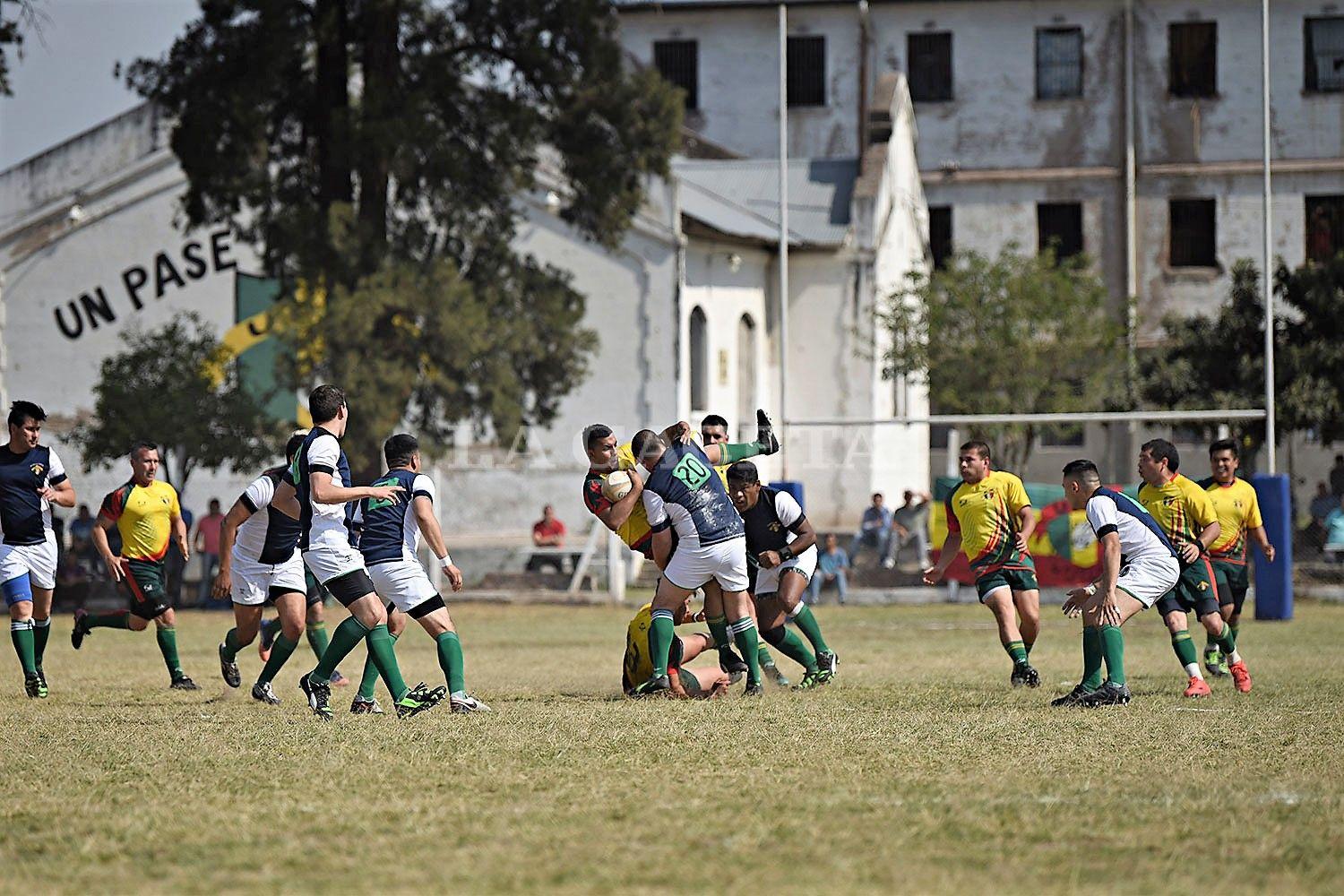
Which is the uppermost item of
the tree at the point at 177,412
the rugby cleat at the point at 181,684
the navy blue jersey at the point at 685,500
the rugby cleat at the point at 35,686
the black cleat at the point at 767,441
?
the tree at the point at 177,412

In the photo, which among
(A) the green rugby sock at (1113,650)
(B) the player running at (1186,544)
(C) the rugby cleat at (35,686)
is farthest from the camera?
(C) the rugby cleat at (35,686)

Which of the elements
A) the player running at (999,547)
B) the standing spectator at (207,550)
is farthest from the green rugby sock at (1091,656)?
the standing spectator at (207,550)

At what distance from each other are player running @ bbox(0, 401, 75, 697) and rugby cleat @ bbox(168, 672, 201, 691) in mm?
1081

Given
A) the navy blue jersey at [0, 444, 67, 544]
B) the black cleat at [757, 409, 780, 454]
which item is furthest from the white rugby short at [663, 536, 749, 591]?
the navy blue jersey at [0, 444, 67, 544]

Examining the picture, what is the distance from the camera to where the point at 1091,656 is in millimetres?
12266

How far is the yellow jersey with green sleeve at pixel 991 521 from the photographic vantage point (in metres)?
14.3

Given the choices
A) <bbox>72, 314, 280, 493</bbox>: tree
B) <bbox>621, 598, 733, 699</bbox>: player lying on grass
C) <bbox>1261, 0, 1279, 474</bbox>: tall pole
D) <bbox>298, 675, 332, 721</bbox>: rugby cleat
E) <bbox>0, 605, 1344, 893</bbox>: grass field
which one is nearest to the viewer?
<bbox>0, 605, 1344, 893</bbox>: grass field

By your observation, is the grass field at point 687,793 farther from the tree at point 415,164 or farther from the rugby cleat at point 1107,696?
the tree at point 415,164

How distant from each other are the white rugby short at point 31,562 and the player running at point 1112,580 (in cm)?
752

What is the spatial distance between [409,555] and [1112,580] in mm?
4509

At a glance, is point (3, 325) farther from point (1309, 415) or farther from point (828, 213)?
point (1309, 415)

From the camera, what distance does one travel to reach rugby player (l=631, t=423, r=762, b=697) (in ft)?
41.9

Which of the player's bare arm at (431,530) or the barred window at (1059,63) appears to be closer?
the player's bare arm at (431,530)

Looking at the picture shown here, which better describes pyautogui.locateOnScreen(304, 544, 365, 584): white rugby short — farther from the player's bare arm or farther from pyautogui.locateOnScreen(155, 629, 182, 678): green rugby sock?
pyautogui.locateOnScreen(155, 629, 182, 678): green rugby sock
